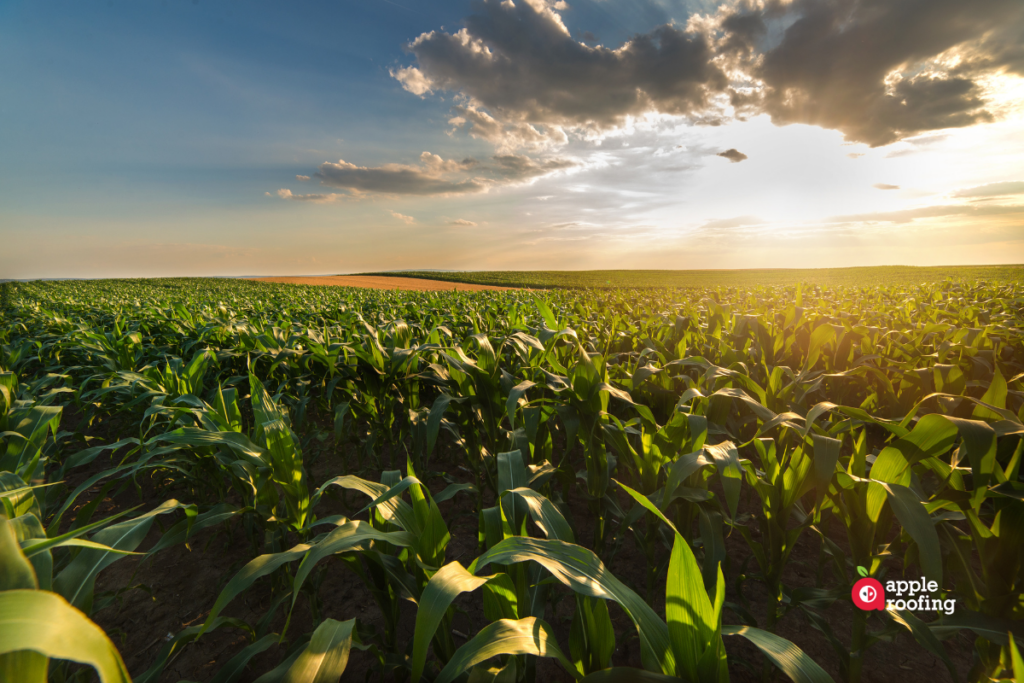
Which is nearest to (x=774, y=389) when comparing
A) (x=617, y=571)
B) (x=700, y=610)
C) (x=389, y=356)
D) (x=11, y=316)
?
(x=617, y=571)

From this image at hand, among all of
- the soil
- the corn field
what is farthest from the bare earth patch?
the soil

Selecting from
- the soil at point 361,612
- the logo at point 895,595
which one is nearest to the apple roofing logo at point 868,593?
the logo at point 895,595

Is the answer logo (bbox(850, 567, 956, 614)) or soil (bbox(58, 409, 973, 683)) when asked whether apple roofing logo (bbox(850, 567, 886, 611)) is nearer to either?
logo (bbox(850, 567, 956, 614))

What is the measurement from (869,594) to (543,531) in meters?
1.13

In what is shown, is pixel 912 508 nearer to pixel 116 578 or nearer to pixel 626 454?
pixel 626 454

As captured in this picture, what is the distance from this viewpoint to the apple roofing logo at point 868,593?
1.39 m

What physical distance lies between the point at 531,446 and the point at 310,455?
1748mm

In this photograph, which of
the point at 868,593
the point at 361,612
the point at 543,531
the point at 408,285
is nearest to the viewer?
the point at 868,593

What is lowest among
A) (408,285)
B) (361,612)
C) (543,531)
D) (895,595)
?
(361,612)

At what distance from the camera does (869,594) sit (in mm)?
1399

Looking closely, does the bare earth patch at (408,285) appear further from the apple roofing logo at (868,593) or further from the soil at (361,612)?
the apple roofing logo at (868,593)

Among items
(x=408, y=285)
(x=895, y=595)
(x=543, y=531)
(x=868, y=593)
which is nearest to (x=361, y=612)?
(x=543, y=531)

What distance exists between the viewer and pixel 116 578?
7.38 feet

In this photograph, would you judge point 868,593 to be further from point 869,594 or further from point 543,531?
point 543,531
